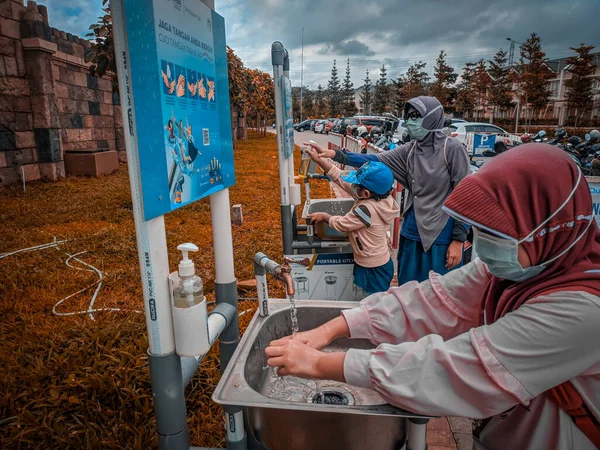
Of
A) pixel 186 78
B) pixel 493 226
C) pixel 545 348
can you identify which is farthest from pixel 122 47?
pixel 545 348

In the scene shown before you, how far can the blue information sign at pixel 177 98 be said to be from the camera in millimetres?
1049

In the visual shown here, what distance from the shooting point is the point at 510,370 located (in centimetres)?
93

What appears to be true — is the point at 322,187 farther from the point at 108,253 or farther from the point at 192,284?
the point at 192,284

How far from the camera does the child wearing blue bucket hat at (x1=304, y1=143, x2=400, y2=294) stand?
285cm

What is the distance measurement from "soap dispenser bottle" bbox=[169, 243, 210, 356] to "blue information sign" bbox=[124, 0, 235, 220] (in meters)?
0.18

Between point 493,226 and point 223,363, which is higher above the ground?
point 493,226

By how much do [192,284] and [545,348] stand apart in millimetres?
887

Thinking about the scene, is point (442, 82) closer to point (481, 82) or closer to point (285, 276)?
point (481, 82)

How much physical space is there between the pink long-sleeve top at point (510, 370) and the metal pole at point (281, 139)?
228 centimetres

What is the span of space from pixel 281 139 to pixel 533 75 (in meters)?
31.2

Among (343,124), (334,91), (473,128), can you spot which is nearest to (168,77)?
(473,128)

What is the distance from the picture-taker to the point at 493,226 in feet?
3.21

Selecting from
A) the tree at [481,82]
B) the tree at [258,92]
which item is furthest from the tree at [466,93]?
the tree at [258,92]

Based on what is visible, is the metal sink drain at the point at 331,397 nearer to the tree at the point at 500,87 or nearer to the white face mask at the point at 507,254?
the white face mask at the point at 507,254
